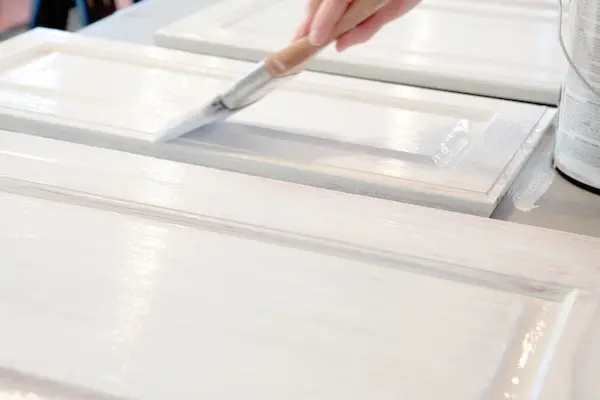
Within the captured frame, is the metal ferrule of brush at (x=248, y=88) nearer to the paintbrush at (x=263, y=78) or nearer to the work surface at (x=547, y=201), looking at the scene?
the paintbrush at (x=263, y=78)

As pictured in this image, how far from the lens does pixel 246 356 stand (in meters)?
0.40

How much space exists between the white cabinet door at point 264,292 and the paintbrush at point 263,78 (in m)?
0.07

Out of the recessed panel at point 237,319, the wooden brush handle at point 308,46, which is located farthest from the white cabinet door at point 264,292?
the wooden brush handle at point 308,46

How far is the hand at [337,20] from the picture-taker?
1.97ft

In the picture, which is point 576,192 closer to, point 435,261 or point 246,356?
point 435,261

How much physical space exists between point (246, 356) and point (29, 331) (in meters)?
0.13

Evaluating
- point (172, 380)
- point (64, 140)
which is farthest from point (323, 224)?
point (64, 140)

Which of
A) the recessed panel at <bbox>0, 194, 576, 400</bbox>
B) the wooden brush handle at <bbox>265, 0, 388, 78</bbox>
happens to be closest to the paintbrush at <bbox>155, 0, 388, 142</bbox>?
the wooden brush handle at <bbox>265, 0, 388, 78</bbox>

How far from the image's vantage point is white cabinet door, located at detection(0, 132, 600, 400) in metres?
0.39

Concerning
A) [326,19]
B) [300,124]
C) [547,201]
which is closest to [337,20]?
[326,19]

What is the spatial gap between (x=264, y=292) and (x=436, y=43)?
1.72 ft

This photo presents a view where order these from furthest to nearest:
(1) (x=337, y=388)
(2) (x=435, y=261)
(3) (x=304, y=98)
Result: (3) (x=304, y=98), (2) (x=435, y=261), (1) (x=337, y=388)

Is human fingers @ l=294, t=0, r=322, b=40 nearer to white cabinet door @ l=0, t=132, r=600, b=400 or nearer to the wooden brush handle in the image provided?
the wooden brush handle

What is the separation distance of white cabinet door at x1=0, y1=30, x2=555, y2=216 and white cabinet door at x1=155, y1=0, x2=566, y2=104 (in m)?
0.04
